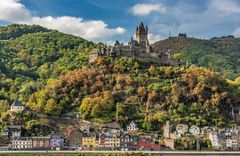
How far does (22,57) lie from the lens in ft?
429

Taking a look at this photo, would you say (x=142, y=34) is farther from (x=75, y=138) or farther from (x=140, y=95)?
(x=75, y=138)

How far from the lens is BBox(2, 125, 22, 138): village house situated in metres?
72.6

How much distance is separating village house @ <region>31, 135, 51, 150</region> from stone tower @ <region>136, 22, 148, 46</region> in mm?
45641

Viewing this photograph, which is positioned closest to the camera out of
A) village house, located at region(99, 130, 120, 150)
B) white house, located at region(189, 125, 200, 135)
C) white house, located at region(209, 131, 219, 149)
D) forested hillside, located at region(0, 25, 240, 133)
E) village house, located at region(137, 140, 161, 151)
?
village house, located at region(137, 140, 161, 151)

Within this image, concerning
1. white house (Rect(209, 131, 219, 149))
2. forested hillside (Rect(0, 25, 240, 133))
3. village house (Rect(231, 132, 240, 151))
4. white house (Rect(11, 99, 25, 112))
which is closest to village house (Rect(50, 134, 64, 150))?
forested hillside (Rect(0, 25, 240, 133))

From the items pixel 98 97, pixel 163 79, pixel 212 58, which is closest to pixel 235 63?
pixel 212 58

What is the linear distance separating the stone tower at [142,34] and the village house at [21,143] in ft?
154

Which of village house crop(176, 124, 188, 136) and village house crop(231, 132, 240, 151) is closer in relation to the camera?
village house crop(231, 132, 240, 151)

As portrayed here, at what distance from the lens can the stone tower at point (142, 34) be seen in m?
111

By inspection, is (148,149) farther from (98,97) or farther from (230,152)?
(98,97)

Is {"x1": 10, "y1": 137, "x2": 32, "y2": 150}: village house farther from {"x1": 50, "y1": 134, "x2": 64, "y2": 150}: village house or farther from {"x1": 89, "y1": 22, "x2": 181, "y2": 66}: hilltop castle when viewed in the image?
{"x1": 89, "y1": 22, "x2": 181, "y2": 66}: hilltop castle

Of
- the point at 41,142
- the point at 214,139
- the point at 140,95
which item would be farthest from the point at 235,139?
the point at 41,142

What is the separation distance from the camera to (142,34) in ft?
367

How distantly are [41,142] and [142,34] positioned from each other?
158 ft
